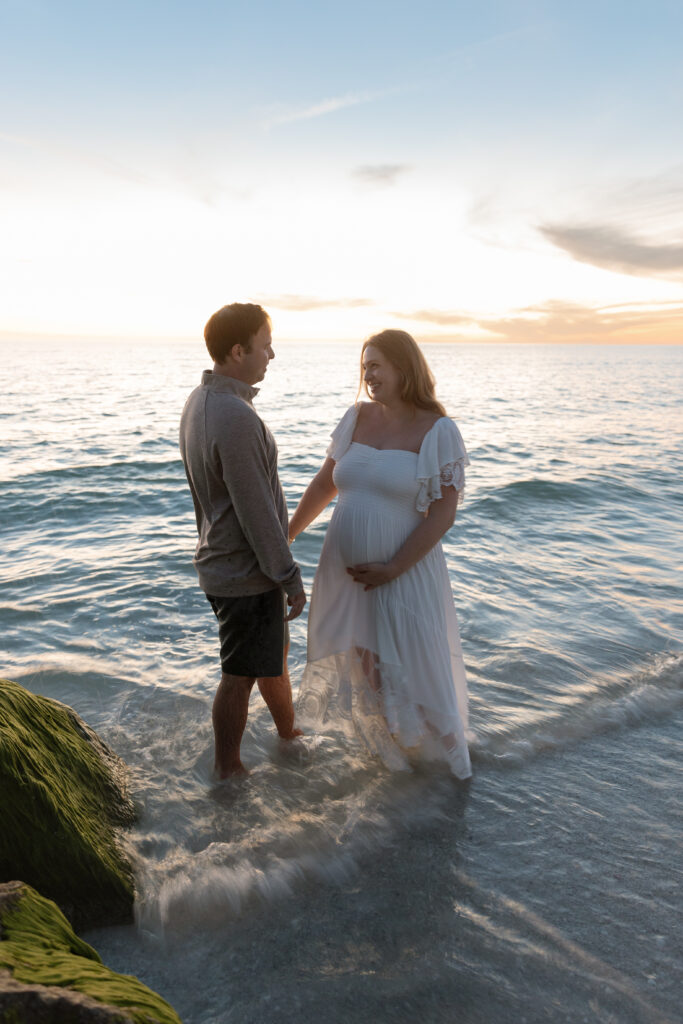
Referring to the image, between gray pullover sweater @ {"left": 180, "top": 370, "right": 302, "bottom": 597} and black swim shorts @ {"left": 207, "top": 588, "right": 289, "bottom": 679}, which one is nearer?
gray pullover sweater @ {"left": 180, "top": 370, "right": 302, "bottom": 597}

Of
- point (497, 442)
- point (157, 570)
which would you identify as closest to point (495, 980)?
point (157, 570)

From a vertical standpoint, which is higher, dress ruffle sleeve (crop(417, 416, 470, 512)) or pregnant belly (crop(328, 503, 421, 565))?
dress ruffle sleeve (crop(417, 416, 470, 512))

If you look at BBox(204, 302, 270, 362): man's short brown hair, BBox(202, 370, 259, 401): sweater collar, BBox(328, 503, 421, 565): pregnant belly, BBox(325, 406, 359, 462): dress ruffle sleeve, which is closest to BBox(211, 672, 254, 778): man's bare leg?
BBox(328, 503, 421, 565): pregnant belly

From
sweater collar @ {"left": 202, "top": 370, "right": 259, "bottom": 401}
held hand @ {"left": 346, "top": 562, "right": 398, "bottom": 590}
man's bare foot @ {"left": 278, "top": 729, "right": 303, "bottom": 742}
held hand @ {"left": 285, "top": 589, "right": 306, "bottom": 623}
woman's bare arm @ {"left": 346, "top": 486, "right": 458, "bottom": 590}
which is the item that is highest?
sweater collar @ {"left": 202, "top": 370, "right": 259, "bottom": 401}

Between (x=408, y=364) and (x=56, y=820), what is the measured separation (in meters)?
2.47

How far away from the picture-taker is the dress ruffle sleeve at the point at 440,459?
332 centimetres

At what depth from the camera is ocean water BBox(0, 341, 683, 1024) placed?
2527 millimetres

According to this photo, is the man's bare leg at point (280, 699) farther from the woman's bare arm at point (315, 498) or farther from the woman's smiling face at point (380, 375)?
the woman's smiling face at point (380, 375)

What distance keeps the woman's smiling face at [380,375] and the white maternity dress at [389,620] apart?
26 centimetres


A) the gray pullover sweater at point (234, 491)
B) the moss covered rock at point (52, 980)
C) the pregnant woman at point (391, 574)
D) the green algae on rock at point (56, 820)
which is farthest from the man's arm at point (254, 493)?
the moss covered rock at point (52, 980)

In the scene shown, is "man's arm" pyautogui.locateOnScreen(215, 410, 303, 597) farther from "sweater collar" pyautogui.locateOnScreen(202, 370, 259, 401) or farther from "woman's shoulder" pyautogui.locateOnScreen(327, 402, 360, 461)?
"woman's shoulder" pyautogui.locateOnScreen(327, 402, 360, 461)

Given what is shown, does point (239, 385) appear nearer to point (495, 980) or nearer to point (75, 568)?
point (495, 980)

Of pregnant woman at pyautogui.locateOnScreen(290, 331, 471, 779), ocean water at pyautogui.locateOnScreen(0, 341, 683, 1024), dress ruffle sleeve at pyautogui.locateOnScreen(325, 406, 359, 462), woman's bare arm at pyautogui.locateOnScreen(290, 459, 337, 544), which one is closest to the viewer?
ocean water at pyautogui.locateOnScreen(0, 341, 683, 1024)

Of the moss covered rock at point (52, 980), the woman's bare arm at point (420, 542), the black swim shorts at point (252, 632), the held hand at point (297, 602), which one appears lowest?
the moss covered rock at point (52, 980)
